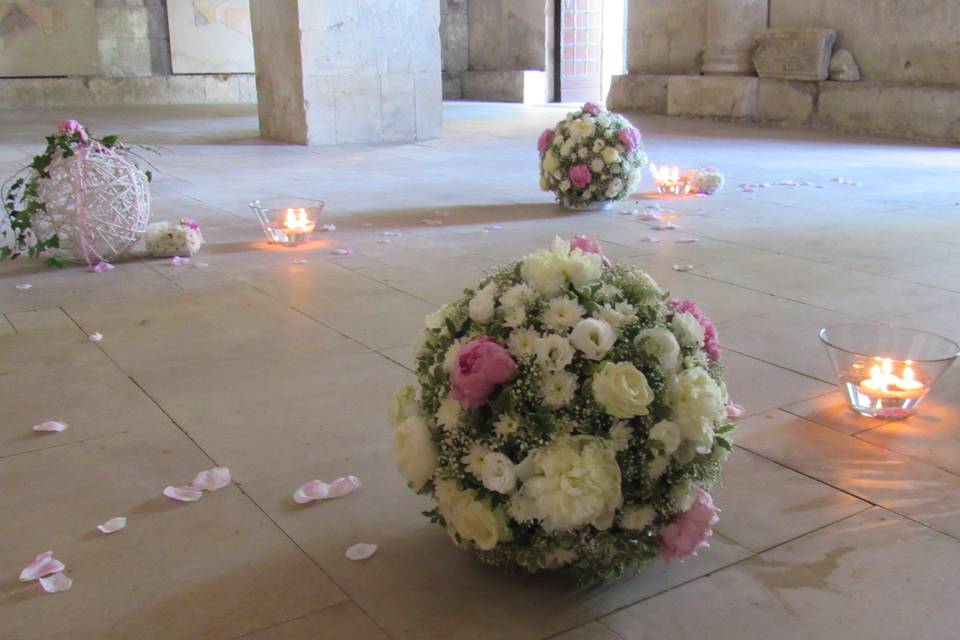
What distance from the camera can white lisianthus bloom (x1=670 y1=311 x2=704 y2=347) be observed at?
2.09 meters

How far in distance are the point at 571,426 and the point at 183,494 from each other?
1.14m

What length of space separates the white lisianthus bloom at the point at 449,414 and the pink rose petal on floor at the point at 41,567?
3.07ft

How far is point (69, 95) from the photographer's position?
17.6 meters

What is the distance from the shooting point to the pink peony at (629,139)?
6.38 meters

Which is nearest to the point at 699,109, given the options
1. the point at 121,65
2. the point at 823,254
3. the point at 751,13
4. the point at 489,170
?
the point at 751,13

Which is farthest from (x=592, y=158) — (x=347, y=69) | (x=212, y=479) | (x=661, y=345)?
(x=347, y=69)

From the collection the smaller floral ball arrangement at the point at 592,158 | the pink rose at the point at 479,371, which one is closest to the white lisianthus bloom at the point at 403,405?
the pink rose at the point at 479,371

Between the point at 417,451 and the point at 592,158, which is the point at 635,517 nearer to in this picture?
the point at 417,451

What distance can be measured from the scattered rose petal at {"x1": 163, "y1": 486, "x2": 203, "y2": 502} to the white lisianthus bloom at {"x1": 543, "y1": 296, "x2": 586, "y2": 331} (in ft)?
3.62

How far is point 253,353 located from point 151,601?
1.68 meters

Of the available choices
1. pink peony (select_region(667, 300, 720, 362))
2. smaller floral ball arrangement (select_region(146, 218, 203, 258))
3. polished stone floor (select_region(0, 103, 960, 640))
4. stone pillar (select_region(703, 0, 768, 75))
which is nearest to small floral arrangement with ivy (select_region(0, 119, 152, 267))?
polished stone floor (select_region(0, 103, 960, 640))

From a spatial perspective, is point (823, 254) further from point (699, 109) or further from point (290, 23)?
point (699, 109)

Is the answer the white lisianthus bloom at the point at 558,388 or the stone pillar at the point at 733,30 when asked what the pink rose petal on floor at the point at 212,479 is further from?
the stone pillar at the point at 733,30

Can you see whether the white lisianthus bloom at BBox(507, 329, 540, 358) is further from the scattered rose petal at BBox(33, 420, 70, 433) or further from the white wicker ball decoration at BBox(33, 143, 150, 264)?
the white wicker ball decoration at BBox(33, 143, 150, 264)
